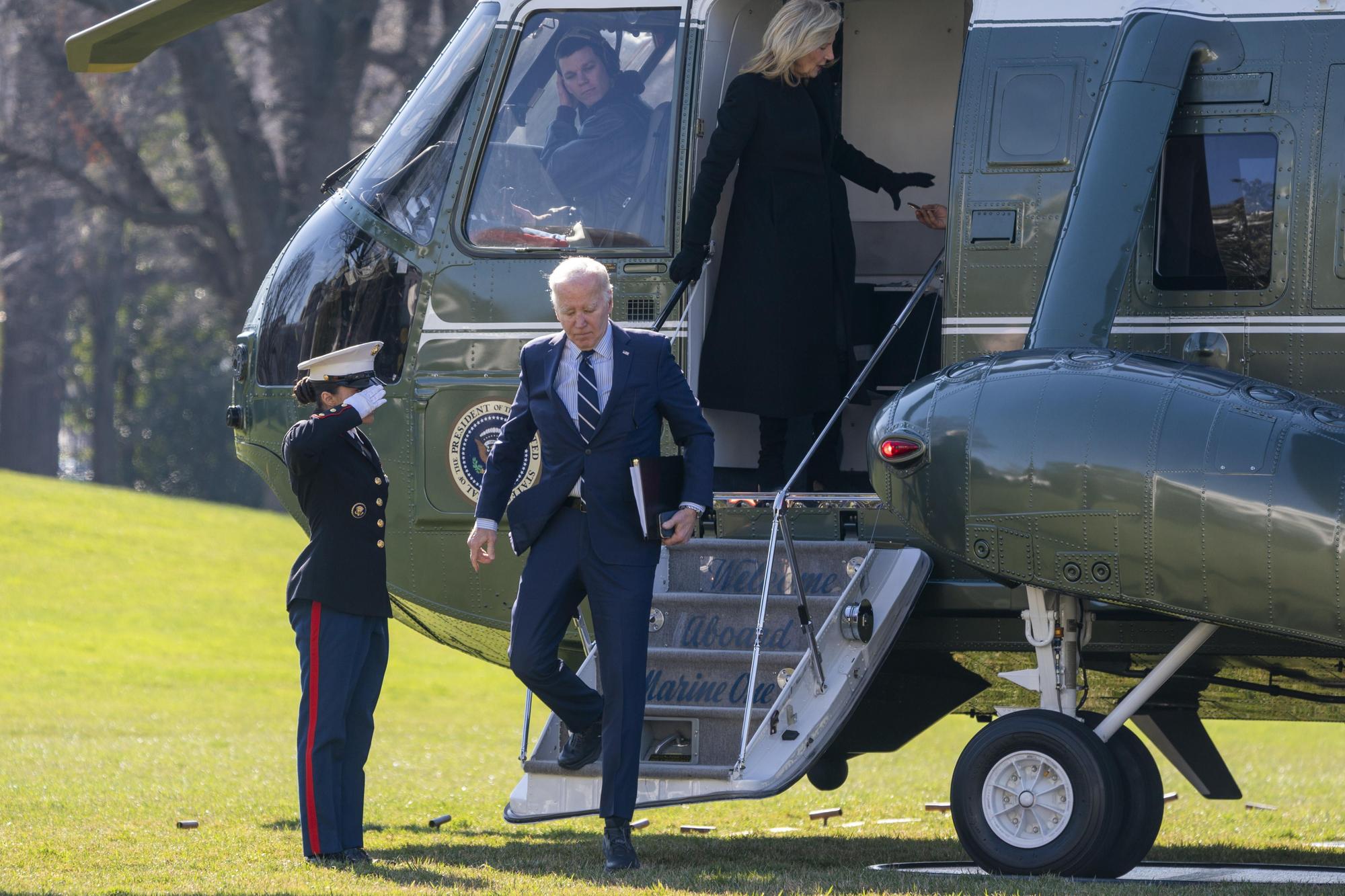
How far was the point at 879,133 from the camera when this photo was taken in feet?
27.1

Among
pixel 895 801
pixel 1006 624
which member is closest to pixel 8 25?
pixel 895 801

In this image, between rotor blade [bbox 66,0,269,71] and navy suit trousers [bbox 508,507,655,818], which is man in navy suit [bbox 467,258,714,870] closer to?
navy suit trousers [bbox 508,507,655,818]

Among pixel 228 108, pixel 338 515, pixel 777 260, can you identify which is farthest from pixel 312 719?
pixel 228 108

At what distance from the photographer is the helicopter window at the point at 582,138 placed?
741 centimetres

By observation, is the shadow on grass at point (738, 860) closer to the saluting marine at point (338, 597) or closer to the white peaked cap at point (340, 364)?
the saluting marine at point (338, 597)

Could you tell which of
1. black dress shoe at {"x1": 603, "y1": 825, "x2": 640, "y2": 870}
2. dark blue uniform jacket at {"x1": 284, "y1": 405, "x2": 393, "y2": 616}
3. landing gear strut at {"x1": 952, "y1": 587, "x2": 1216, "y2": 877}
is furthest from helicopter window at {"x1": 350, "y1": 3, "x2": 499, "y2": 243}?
landing gear strut at {"x1": 952, "y1": 587, "x2": 1216, "y2": 877}

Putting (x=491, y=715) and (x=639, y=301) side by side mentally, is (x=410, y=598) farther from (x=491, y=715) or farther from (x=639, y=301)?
(x=491, y=715)

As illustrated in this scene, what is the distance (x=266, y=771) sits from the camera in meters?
10.8

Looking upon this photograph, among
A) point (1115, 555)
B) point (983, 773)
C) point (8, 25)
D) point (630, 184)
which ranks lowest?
point (983, 773)

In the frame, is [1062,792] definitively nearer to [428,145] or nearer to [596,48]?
[596,48]

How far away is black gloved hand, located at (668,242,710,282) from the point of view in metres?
6.94

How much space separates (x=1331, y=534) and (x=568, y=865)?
8.63 feet

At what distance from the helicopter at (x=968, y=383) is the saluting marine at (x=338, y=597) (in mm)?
591

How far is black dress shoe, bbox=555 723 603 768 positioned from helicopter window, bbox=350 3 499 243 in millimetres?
2362
